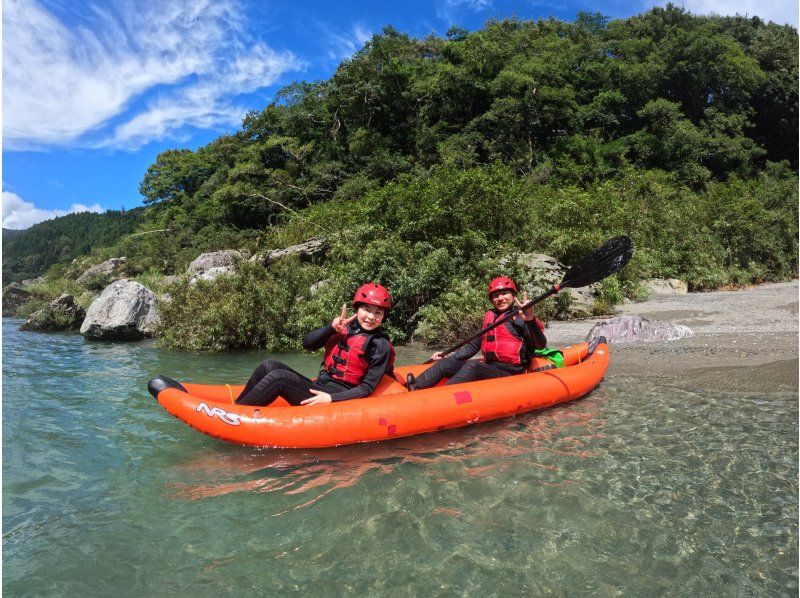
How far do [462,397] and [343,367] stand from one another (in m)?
0.94

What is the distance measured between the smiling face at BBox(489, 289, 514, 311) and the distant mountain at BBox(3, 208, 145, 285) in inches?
1934

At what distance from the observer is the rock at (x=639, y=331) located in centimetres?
663

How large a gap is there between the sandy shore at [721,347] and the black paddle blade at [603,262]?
1193 mm

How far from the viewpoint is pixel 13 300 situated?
2450 cm

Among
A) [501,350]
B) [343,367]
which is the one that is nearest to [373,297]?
[343,367]

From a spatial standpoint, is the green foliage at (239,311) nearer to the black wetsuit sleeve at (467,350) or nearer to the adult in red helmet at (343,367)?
the black wetsuit sleeve at (467,350)

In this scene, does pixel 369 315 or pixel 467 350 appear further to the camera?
pixel 467 350

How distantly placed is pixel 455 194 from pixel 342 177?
14357mm


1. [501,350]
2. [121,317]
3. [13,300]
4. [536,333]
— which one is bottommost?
[501,350]

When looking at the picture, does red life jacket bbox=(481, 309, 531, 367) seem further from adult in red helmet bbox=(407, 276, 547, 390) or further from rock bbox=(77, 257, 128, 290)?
rock bbox=(77, 257, 128, 290)

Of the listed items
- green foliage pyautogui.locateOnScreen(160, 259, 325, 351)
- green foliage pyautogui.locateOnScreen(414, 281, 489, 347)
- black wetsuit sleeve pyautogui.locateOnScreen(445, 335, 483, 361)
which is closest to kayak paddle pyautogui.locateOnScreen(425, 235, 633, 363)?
black wetsuit sleeve pyautogui.locateOnScreen(445, 335, 483, 361)

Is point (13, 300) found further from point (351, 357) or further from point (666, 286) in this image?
point (666, 286)

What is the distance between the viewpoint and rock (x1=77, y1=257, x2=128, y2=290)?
22.4 metres

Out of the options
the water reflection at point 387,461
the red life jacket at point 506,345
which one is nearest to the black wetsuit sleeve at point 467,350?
the red life jacket at point 506,345
